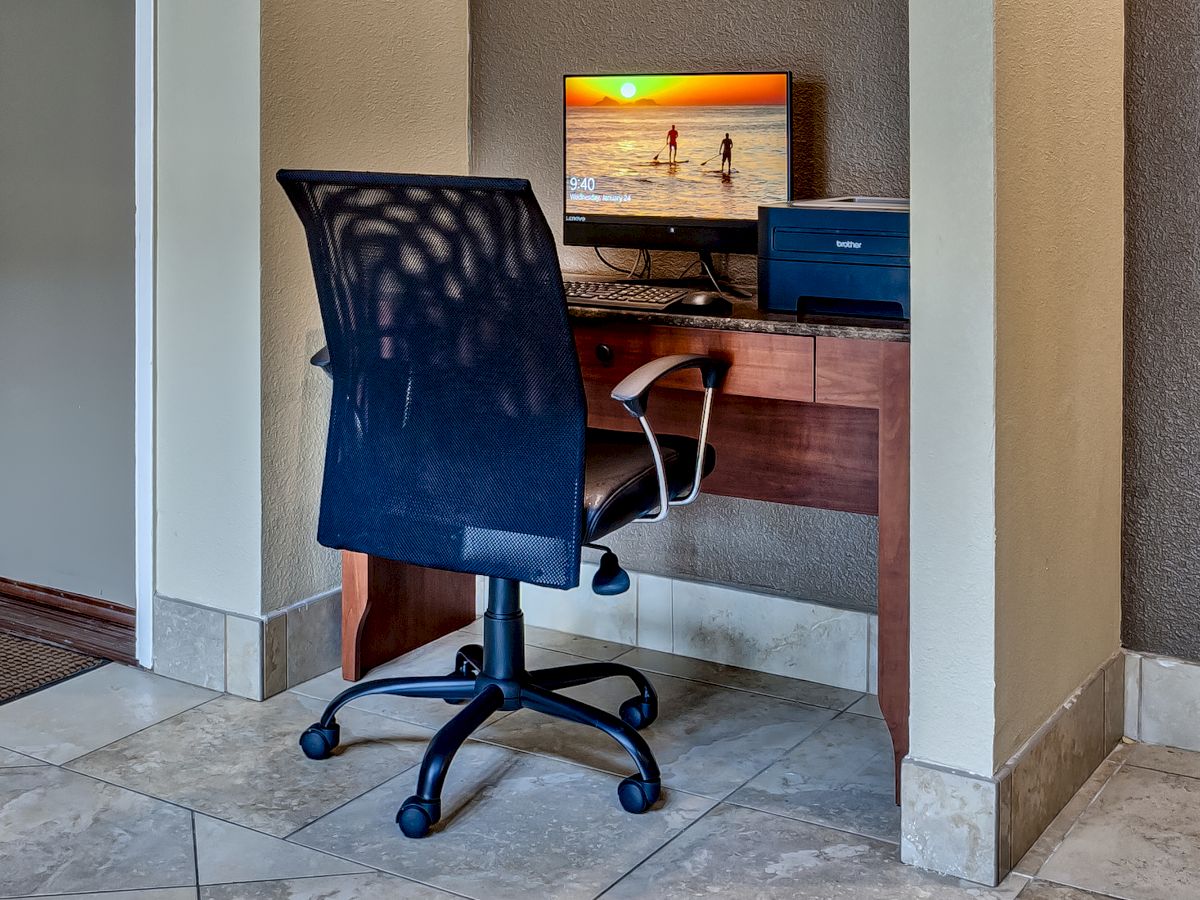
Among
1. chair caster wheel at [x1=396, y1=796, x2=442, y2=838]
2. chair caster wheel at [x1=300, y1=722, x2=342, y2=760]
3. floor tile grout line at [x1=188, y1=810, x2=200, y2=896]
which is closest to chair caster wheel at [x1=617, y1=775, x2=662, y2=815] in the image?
chair caster wheel at [x1=396, y1=796, x2=442, y2=838]

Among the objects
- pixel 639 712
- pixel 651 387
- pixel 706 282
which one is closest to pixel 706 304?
pixel 651 387

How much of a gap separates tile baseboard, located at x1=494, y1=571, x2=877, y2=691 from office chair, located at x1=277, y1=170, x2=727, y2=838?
635mm

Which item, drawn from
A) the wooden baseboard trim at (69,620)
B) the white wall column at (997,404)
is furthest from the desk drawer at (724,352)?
the wooden baseboard trim at (69,620)

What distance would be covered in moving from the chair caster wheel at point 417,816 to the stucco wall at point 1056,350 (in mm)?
882

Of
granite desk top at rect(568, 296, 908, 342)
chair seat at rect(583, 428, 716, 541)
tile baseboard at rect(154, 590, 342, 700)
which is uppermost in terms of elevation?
granite desk top at rect(568, 296, 908, 342)

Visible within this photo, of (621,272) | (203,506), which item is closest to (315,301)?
(203,506)

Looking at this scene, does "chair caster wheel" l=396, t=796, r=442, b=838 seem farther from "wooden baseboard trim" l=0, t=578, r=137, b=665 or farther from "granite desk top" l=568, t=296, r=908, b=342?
"wooden baseboard trim" l=0, t=578, r=137, b=665

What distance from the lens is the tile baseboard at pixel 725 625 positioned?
2.87 metres

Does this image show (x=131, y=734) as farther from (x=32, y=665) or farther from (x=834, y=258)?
(x=834, y=258)

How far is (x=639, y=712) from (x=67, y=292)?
1592mm

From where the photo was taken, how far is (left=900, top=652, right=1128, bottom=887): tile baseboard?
205 centimetres

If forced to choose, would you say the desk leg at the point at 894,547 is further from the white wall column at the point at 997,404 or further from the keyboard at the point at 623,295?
the keyboard at the point at 623,295

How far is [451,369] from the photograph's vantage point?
2.18m

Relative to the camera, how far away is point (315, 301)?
9.42 ft
